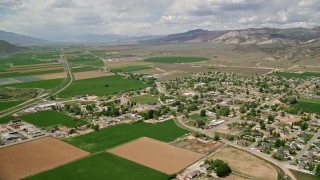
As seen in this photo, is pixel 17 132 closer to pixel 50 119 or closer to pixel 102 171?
pixel 50 119

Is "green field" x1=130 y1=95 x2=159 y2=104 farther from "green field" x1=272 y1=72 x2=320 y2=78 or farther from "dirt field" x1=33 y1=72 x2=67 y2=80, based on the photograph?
"green field" x1=272 y1=72 x2=320 y2=78

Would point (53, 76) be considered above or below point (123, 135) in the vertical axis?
above

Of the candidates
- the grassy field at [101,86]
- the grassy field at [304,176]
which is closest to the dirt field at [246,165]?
the grassy field at [304,176]

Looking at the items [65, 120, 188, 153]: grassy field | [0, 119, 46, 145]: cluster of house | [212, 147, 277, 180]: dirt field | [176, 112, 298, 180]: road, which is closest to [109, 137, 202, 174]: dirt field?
[65, 120, 188, 153]: grassy field

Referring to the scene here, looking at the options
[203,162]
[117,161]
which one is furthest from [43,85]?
[203,162]

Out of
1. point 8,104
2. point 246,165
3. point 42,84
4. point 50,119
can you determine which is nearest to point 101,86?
point 42,84
